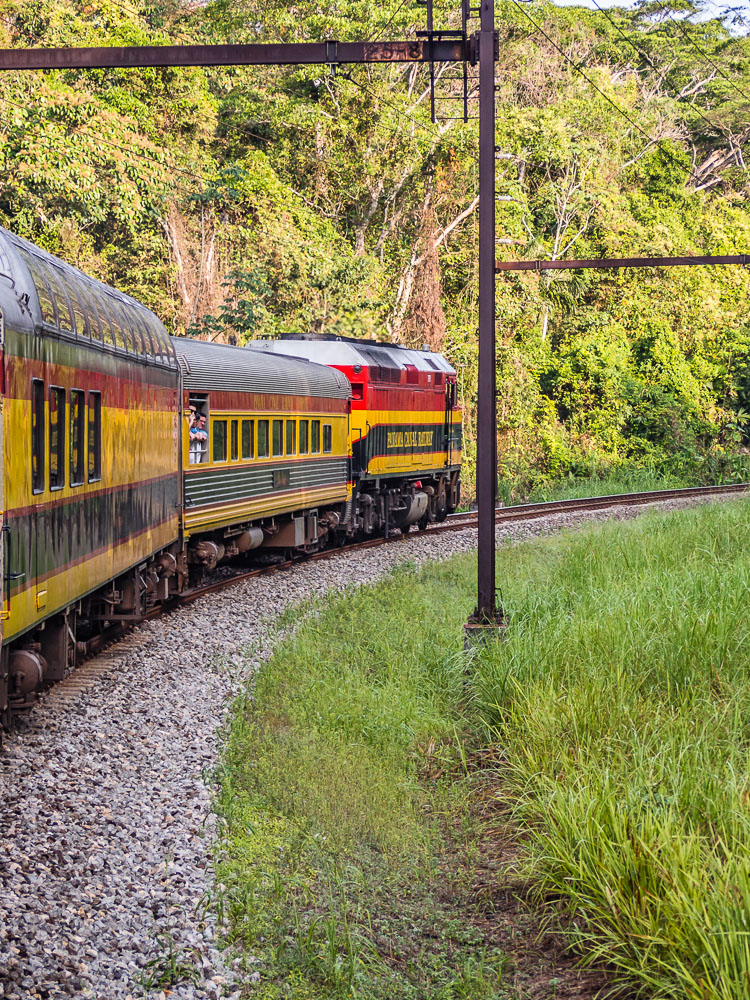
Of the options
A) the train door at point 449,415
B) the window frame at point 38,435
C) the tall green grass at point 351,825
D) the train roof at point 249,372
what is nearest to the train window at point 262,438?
the train roof at point 249,372

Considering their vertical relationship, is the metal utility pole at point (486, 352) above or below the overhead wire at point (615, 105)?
below

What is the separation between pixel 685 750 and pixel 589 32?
1777 inches

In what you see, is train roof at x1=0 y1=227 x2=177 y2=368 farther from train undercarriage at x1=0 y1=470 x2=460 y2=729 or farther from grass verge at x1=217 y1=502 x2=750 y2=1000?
grass verge at x1=217 y1=502 x2=750 y2=1000

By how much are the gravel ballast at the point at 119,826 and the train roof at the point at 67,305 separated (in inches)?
111

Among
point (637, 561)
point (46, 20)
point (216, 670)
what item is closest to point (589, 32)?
point (46, 20)

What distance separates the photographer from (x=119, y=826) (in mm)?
6777

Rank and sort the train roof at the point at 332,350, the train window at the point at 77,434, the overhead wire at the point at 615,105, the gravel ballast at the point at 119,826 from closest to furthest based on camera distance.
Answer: the gravel ballast at the point at 119,826 → the train window at the point at 77,434 → the train roof at the point at 332,350 → the overhead wire at the point at 615,105

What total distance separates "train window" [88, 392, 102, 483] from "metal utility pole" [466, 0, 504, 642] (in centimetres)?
323

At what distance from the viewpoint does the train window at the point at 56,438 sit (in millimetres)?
8109

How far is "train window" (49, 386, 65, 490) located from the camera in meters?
8.11

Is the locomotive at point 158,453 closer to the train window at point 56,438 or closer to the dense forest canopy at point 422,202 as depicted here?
the train window at point 56,438

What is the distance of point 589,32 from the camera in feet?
153

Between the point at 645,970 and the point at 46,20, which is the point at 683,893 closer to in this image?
the point at 645,970

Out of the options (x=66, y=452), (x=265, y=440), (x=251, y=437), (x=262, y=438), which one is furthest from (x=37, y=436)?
(x=265, y=440)
